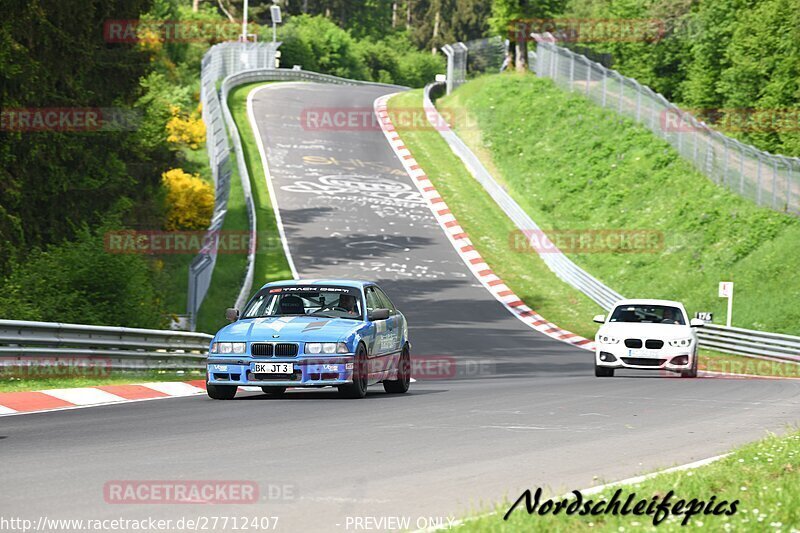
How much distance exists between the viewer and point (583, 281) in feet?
137

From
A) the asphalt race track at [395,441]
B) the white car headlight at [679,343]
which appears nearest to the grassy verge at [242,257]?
the asphalt race track at [395,441]

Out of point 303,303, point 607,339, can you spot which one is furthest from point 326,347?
point 607,339

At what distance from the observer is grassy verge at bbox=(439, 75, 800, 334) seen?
4006 centimetres

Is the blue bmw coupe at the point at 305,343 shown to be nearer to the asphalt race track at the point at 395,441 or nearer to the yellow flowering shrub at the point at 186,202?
the asphalt race track at the point at 395,441

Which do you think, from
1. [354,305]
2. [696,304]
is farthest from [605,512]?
[696,304]

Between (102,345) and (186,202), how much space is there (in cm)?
2990

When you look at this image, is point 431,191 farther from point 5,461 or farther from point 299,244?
point 5,461

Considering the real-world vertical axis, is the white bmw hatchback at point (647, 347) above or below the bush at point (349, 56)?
below

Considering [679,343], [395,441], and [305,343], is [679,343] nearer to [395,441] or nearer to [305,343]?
[305,343]

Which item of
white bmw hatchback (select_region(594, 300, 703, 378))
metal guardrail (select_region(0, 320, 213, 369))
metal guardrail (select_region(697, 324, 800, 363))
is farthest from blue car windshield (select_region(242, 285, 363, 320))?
metal guardrail (select_region(697, 324, 800, 363))

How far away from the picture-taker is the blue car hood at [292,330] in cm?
1579

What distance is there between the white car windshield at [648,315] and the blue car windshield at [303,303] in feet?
29.7

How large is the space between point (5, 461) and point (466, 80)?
218ft

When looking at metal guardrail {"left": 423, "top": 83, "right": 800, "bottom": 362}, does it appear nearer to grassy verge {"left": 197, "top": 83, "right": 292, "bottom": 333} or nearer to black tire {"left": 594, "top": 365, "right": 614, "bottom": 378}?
black tire {"left": 594, "top": 365, "right": 614, "bottom": 378}
